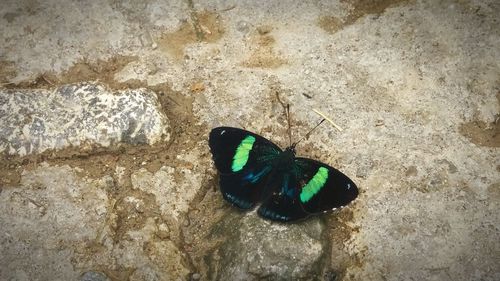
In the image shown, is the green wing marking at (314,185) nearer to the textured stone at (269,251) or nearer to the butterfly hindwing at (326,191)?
the butterfly hindwing at (326,191)

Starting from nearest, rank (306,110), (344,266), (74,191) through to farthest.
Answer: (344,266), (74,191), (306,110)

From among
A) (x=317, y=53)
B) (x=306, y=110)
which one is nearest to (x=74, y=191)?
(x=306, y=110)

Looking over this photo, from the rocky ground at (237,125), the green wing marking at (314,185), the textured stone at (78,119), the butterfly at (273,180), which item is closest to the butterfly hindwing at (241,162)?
the butterfly at (273,180)

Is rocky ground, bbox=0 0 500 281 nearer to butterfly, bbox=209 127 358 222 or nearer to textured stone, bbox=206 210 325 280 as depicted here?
textured stone, bbox=206 210 325 280

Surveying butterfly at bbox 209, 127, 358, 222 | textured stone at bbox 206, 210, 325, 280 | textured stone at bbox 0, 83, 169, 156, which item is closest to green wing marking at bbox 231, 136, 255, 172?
butterfly at bbox 209, 127, 358, 222

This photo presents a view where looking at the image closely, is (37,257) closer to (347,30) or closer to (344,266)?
(344,266)

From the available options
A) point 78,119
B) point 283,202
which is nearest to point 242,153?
point 283,202

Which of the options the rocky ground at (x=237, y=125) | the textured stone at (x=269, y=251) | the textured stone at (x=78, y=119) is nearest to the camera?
the textured stone at (x=269, y=251)

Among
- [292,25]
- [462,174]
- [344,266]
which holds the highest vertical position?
[292,25]
